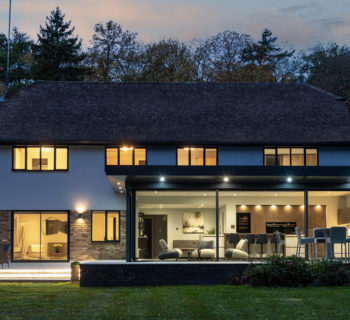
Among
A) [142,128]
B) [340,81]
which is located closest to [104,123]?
[142,128]

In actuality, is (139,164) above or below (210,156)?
below

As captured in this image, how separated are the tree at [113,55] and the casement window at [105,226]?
19.7m

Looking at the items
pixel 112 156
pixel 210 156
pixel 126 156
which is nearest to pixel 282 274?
pixel 210 156

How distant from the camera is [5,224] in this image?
26.9 m

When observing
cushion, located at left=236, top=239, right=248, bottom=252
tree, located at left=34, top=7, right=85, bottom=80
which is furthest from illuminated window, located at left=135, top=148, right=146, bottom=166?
tree, located at left=34, top=7, right=85, bottom=80

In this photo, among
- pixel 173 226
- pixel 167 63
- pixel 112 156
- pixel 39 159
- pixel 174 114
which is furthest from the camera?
pixel 167 63

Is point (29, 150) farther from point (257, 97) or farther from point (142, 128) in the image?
point (257, 97)

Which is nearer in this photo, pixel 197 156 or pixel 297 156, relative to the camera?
pixel 197 156

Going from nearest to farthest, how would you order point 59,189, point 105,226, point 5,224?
point 5,224
point 105,226
point 59,189

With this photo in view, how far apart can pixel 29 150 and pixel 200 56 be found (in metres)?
21.9

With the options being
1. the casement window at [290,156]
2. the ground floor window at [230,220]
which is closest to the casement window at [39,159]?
the ground floor window at [230,220]

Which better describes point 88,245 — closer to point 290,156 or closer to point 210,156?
point 210,156

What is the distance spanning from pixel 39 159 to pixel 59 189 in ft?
4.81

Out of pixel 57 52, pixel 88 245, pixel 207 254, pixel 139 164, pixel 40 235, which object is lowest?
pixel 207 254
